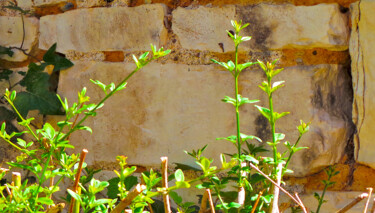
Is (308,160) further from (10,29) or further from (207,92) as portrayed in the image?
(10,29)

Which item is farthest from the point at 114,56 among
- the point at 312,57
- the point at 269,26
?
the point at 312,57

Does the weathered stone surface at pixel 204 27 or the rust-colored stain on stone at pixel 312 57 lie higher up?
the weathered stone surface at pixel 204 27

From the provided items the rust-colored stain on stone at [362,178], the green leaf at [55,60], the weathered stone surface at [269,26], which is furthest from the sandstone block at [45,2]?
the rust-colored stain on stone at [362,178]

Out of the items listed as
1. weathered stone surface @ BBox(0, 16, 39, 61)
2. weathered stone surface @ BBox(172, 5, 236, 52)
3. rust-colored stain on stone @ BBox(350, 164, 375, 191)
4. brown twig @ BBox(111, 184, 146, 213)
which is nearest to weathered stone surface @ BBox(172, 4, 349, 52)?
weathered stone surface @ BBox(172, 5, 236, 52)

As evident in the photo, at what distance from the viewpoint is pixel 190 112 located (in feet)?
5.02

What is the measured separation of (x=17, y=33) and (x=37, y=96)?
28 cm

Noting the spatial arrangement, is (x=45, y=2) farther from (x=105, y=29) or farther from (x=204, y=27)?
(x=204, y=27)

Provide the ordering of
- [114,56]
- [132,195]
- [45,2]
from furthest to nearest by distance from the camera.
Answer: [45,2] < [114,56] < [132,195]

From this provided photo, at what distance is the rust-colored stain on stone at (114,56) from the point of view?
1.64 meters

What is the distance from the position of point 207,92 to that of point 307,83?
0.29 metres

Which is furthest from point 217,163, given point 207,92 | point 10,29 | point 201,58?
point 10,29

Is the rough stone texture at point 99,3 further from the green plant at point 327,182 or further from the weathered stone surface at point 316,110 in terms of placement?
the green plant at point 327,182

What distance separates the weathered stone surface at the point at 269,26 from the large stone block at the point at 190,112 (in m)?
0.07

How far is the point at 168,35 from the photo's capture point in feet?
5.20
